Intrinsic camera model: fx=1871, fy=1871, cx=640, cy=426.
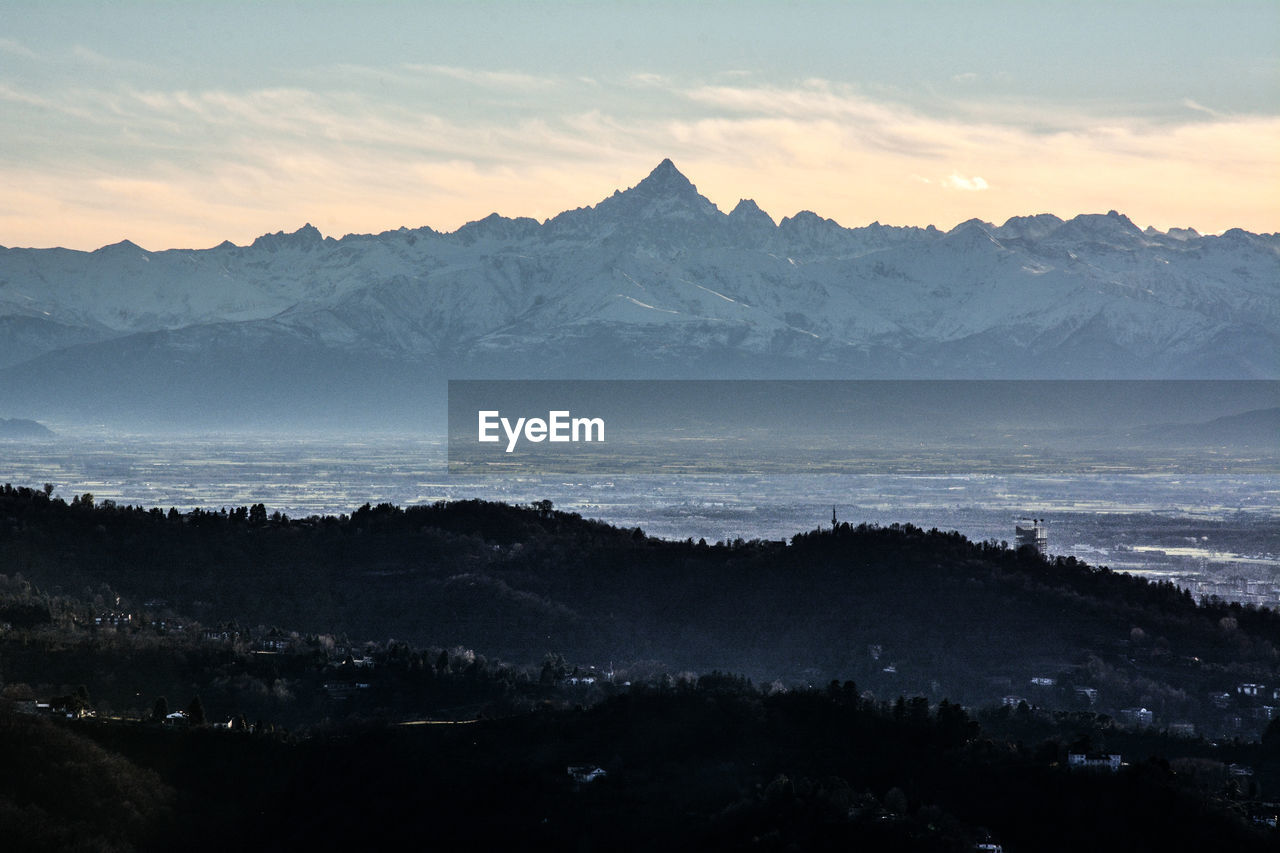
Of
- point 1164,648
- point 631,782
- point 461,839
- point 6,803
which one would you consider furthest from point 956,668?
point 6,803

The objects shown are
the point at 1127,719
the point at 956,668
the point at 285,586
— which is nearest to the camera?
the point at 1127,719

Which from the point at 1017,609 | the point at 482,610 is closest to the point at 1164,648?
the point at 1017,609

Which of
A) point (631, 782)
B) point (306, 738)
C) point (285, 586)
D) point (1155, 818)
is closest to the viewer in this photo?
point (1155, 818)

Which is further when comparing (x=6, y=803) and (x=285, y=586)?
(x=285, y=586)

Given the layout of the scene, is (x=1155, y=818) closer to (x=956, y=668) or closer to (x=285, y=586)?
(x=956, y=668)

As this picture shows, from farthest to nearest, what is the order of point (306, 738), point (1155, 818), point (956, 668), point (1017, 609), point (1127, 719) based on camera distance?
point (1017, 609) < point (956, 668) < point (1127, 719) < point (306, 738) < point (1155, 818)

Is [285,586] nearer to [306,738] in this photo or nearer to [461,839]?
[306,738]
